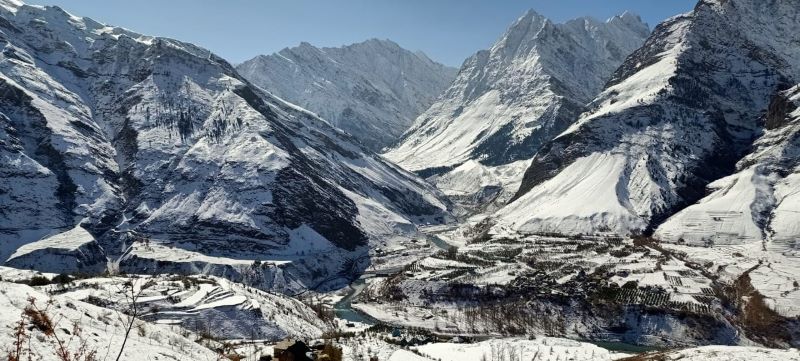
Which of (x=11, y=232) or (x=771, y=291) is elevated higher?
(x=771, y=291)

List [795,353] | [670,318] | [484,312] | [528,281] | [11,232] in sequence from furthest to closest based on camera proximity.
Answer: [11,232], [528,281], [484,312], [670,318], [795,353]

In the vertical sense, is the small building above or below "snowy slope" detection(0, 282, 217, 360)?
below

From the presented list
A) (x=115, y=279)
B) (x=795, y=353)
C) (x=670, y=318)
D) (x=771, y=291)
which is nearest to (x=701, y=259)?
(x=771, y=291)

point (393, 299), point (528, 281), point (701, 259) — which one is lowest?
point (393, 299)

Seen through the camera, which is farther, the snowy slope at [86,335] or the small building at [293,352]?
the small building at [293,352]

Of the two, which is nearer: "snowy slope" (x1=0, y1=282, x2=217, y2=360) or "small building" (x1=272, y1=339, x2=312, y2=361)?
"snowy slope" (x1=0, y1=282, x2=217, y2=360)

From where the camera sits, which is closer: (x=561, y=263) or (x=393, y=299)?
(x=393, y=299)

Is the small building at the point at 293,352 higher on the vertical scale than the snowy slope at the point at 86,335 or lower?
lower

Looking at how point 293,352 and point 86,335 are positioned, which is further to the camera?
point 293,352

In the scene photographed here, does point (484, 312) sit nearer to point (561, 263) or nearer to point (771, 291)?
point (561, 263)

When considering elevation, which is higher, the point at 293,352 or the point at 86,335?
the point at 86,335

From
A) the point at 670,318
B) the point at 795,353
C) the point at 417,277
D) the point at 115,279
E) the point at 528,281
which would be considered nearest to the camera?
the point at 795,353
